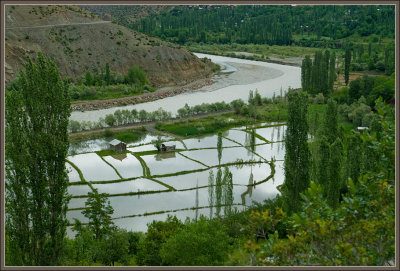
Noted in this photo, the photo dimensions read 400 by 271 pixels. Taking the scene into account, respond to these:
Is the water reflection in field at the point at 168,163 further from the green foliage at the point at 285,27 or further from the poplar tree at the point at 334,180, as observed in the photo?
the green foliage at the point at 285,27

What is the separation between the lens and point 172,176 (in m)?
34.3

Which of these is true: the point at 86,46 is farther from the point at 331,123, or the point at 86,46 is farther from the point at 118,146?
the point at 331,123

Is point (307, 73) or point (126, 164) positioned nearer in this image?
point (126, 164)

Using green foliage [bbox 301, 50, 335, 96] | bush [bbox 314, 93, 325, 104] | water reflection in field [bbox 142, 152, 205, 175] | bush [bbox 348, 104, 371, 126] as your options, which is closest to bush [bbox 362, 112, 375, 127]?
bush [bbox 348, 104, 371, 126]

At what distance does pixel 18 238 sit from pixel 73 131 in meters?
31.4

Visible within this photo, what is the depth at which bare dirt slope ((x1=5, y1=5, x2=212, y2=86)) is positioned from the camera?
73144mm

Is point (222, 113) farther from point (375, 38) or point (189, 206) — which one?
point (375, 38)

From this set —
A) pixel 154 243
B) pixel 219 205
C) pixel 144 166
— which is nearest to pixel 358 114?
pixel 144 166

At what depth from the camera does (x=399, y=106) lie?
34.6ft

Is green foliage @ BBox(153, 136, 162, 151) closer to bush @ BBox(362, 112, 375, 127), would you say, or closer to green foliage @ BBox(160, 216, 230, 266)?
bush @ BBox(362, 112, 375, 127)

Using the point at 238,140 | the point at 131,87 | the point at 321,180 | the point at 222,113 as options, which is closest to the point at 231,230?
the point at 321,180

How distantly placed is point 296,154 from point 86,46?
6276cm

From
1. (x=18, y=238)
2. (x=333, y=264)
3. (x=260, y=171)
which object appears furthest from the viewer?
(x=260, y=171)

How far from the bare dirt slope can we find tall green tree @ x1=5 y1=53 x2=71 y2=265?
57.1m
